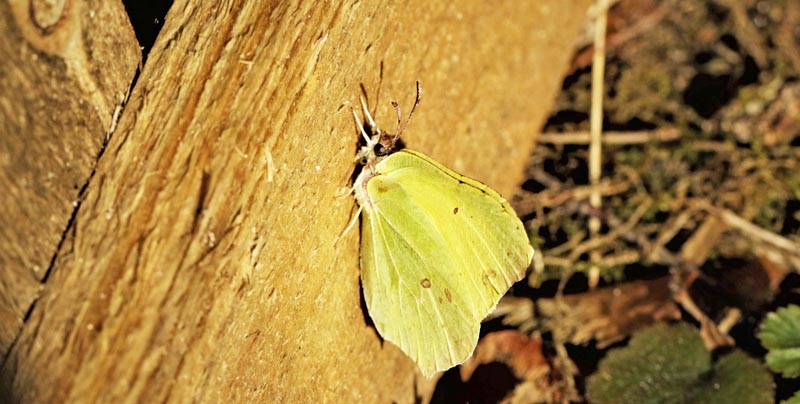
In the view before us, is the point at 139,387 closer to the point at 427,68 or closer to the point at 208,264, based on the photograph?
the point at 208,264

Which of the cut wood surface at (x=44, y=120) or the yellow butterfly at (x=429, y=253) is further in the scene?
the yellow butterfly at (x=429, y=253)

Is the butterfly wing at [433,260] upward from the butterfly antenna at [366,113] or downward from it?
downward

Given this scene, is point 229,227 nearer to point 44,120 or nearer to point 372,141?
point 44,120

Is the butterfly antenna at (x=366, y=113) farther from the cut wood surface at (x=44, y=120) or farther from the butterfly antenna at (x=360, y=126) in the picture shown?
the cut wood surface at (x=44, y=120)

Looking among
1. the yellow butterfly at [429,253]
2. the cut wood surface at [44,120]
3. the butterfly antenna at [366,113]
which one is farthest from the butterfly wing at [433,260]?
the cut wood surface at [44,120]

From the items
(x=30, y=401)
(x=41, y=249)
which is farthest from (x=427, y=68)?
(x=30, y=401)

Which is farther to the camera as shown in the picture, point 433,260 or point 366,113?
point 433,260

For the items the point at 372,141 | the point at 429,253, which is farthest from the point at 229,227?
the point at 429,253
